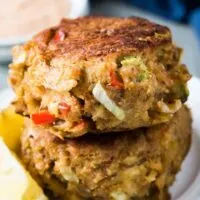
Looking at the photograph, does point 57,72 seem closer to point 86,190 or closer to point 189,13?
point 86,190

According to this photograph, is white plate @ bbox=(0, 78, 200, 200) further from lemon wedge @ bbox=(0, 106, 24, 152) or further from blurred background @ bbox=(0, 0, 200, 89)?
blurred background @ bbox=(0, 0, 200, 89)

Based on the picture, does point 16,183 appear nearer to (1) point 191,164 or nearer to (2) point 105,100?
(2) point 105,100

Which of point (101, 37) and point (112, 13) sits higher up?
point (101, 37)

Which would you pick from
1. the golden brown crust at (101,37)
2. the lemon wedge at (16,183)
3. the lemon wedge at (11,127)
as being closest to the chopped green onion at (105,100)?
the golden brown crust at (101,37)

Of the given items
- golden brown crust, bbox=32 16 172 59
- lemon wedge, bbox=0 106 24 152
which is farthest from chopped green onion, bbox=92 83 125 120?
lemon wedge, bbox=0 106 24 152

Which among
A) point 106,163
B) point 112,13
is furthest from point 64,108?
point 112,13

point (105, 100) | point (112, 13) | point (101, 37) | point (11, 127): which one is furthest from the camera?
point (112, 13)

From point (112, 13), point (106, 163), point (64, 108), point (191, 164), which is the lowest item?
point (112, 13)
